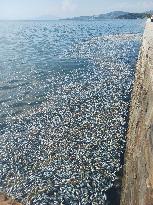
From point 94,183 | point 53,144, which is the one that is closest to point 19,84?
point 53,144

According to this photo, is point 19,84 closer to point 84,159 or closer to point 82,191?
point 84,159

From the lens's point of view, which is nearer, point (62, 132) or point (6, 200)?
point (6, 200)

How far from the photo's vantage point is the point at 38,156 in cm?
1803

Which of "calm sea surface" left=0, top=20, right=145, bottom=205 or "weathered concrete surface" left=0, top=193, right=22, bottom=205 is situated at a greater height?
"weathered concrete surface" left=0, top=193, right=22, bottom=205

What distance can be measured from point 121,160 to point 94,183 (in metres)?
2.70

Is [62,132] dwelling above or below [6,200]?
below

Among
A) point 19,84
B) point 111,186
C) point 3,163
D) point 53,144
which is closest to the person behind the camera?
point 111,186

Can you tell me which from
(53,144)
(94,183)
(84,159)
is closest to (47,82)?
(53,144)

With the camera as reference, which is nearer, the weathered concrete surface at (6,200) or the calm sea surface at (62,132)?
the weathered concrete surface at (6,200)

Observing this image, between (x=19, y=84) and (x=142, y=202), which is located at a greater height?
(x=142, y=202)

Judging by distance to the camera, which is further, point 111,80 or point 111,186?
point 111,80

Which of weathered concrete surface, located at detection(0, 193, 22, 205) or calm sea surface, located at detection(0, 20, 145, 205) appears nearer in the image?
weathered concrete surface, located at detection(0, 193, 22, 205)

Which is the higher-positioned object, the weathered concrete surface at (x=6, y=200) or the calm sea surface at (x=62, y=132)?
the weathered concrete surface at (x=6, y=200)

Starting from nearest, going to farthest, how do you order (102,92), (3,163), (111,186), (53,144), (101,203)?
(101,203) → (111,186) → (3,163) → (53,144) → (102,92)
